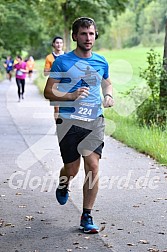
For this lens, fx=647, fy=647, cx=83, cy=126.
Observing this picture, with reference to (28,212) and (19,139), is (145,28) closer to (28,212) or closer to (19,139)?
(19,139)

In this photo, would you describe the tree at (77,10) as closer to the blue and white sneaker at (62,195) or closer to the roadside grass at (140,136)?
the roadside grass at (140,136)

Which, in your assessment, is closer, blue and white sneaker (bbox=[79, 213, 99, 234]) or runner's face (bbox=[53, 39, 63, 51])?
blue and white sneaker (bbox=[79, 213, 99, 234])

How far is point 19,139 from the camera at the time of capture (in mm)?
13969

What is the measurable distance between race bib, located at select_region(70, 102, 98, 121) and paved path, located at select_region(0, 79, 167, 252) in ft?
3.75

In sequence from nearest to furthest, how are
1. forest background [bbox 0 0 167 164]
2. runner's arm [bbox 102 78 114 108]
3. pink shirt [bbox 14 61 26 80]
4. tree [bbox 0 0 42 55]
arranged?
runner's arm [bbox 102 78 114 108], forest background [bbox 0 0 167 164], pink shirt [bbox 14 61 26 80], tree [bbox 0 0 42 55]

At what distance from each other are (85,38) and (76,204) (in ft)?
7.44

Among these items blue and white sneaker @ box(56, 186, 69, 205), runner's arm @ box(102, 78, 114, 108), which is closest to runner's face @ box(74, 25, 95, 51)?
runner's arm @ box(102, 78, 114, 108)

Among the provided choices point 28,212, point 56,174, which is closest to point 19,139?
point 56,174

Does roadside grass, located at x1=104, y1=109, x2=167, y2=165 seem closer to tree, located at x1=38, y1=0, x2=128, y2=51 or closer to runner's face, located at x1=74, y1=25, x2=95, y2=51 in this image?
runner's face, located at x1=74, y1=25, x2=95, y2=51

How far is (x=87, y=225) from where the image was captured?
6.42 m

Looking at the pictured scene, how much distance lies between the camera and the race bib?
6.48 meters

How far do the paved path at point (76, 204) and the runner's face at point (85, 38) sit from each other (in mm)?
1852

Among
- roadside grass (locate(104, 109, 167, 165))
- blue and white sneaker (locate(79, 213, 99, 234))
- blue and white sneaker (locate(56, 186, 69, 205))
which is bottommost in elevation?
roadside grass (locate(104, 109, 167, 165))

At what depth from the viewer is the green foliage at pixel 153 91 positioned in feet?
46.6
